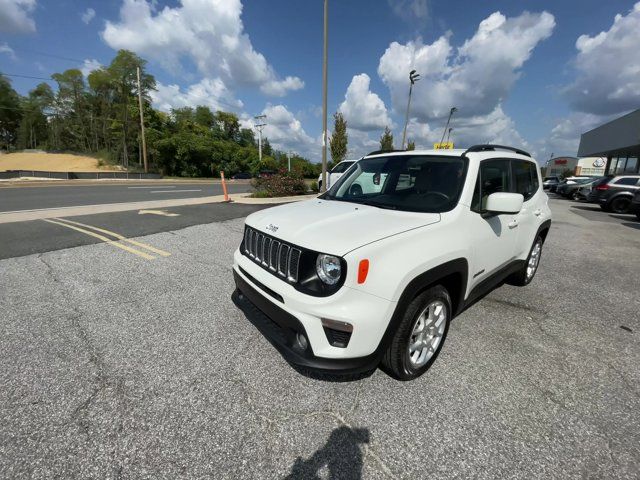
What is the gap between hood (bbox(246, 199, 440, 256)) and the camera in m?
2.05

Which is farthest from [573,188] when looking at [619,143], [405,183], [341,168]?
[405,183]

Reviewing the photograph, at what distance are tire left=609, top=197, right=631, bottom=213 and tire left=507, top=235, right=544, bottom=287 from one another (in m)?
13.6

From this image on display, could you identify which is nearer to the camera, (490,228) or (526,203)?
(490,228)

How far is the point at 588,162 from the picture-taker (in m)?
67.5

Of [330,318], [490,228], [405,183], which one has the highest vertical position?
[405,183]

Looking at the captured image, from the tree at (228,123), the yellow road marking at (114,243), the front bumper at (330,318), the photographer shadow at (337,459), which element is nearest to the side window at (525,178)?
the front bumper at (330,318)

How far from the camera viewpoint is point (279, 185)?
14672 mm

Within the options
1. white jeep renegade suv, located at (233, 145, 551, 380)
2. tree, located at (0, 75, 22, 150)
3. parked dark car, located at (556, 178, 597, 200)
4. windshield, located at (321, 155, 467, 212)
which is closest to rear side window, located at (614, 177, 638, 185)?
parked dark car, located at (556, 178, 597, 200)

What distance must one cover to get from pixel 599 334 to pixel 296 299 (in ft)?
11.0

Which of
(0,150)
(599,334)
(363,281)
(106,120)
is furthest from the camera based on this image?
(0,150)

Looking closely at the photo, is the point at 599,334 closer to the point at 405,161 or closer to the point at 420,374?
the point at 420,374

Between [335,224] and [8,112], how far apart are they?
88723 millimetres

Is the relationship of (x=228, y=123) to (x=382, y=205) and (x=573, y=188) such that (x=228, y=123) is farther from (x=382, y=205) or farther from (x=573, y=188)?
(x=382, y=205)

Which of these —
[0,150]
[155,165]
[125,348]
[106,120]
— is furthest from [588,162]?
[0,150]
